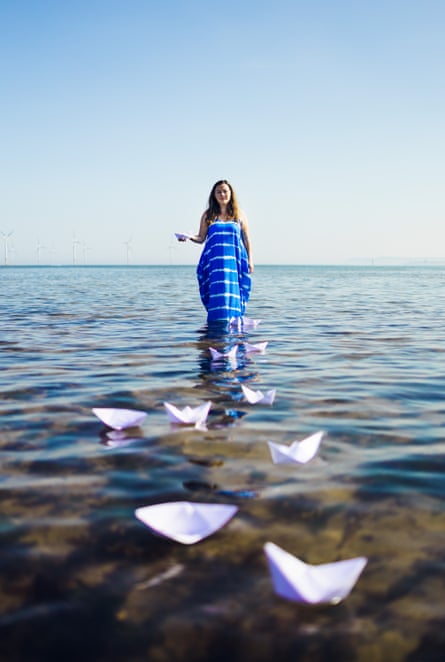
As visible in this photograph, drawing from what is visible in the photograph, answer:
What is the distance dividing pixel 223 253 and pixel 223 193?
1055mm

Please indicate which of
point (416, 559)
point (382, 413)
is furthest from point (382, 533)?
point (382, 413)

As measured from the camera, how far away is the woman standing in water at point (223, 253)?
990 cm

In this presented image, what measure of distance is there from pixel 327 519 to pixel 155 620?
0.93m

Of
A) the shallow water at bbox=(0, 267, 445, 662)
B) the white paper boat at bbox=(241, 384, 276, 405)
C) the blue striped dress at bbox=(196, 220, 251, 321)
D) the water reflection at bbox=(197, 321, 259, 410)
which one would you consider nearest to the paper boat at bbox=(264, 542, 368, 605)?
the shallow water at bbox=(0, 267, 445, 662)

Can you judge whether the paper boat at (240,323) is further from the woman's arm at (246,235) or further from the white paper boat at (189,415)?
the white paper boat at (189,415)

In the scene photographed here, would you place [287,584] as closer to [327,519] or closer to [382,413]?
[327,519]

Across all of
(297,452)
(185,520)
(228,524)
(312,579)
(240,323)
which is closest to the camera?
(312,579)

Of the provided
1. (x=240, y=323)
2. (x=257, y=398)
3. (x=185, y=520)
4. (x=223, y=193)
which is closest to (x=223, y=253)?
(x=223, y=193)

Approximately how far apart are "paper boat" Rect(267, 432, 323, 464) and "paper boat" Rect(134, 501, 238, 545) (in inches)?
30.8

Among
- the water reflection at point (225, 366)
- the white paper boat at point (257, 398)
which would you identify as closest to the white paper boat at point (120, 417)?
the water reflection at point (225, 366)

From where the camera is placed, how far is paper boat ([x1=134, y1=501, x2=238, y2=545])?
2123 millimetres

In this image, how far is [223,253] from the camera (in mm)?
9977

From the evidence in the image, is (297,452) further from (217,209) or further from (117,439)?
(217,209)

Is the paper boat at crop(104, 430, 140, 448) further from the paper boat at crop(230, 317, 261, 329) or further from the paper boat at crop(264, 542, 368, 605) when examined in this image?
the paper boat at crop(230, 317, 261, 329)
